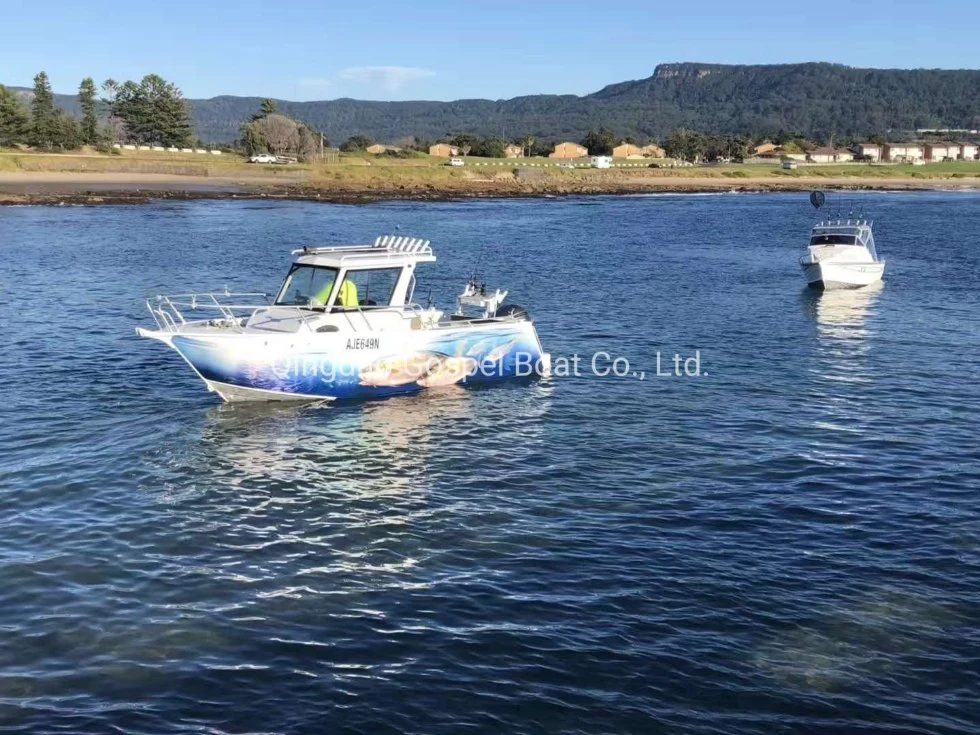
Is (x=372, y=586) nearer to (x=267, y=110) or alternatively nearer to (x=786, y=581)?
(x=786, y=581)

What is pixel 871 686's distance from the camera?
1252 cm

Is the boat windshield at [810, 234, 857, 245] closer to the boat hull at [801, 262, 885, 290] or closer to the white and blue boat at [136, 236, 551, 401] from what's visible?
the boat hull at [801, 262, 885, 290]

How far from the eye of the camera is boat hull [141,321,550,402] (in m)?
23.7

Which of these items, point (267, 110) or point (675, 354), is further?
point (267, 110)

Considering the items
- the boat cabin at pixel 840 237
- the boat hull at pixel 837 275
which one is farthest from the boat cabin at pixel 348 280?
the boat cabin at pixel 840 237

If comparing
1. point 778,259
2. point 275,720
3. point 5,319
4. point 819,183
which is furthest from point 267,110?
point 275,720


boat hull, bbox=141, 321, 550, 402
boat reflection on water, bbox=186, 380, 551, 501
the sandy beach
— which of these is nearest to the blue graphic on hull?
boat hull, bbox=141, 321, 550, 402

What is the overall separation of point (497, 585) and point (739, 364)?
1775cm

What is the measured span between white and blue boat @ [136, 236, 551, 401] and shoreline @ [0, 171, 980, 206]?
76647 millimetres

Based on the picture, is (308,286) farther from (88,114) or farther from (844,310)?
(88,114)

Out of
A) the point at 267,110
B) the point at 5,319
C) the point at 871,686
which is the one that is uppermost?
the point at 267,110

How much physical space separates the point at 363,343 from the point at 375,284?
5.94ft

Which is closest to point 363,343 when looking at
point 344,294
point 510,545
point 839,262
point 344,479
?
point 344,294

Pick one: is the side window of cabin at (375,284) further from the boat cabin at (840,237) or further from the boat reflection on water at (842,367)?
the boat cabin at (840,237)
